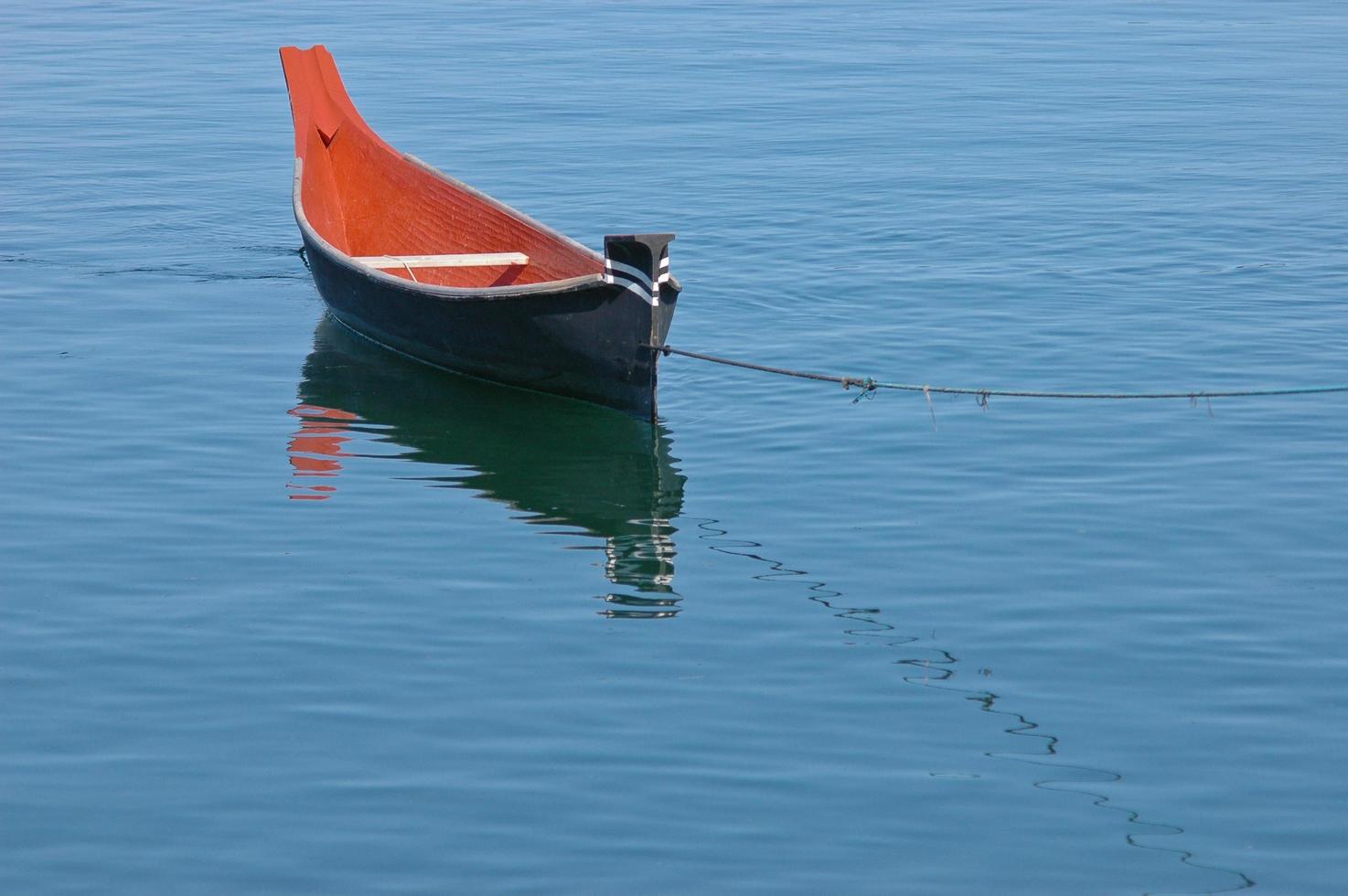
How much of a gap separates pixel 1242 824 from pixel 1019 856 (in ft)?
3.10

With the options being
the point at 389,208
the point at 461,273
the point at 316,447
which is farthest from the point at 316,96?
the point at 316,447

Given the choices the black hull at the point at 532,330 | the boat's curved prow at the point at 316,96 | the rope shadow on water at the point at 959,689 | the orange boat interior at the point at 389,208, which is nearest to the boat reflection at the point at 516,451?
the black hull at the point at 532,330

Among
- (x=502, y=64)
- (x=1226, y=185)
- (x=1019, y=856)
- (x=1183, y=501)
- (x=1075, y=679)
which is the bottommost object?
(x=1019, y=856)

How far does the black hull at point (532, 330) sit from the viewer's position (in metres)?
11.0

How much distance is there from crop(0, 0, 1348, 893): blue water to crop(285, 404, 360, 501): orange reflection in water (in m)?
0.05

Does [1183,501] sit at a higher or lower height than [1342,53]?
lower

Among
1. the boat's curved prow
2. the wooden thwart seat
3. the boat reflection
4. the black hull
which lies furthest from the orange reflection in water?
the boat's curved prow

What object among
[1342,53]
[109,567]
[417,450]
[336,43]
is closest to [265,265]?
[417,450]

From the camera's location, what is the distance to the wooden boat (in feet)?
36.0

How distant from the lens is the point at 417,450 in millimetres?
11141

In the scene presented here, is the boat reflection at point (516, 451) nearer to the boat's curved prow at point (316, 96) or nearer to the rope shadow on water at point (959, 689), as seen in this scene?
the rope shadow on water at point (959, 689)

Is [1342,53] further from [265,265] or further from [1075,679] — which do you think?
[1075,679]

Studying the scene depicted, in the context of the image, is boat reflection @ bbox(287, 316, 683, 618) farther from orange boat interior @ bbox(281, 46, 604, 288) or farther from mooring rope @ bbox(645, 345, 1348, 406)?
orange boat interior @ bbox(281, 46, 604, 288)

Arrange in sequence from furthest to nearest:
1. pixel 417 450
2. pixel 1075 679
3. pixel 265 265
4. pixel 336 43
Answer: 1. pixel 336 43
2. pixel 265 265
3. pixel 417 450
4. pixel 1075 679
